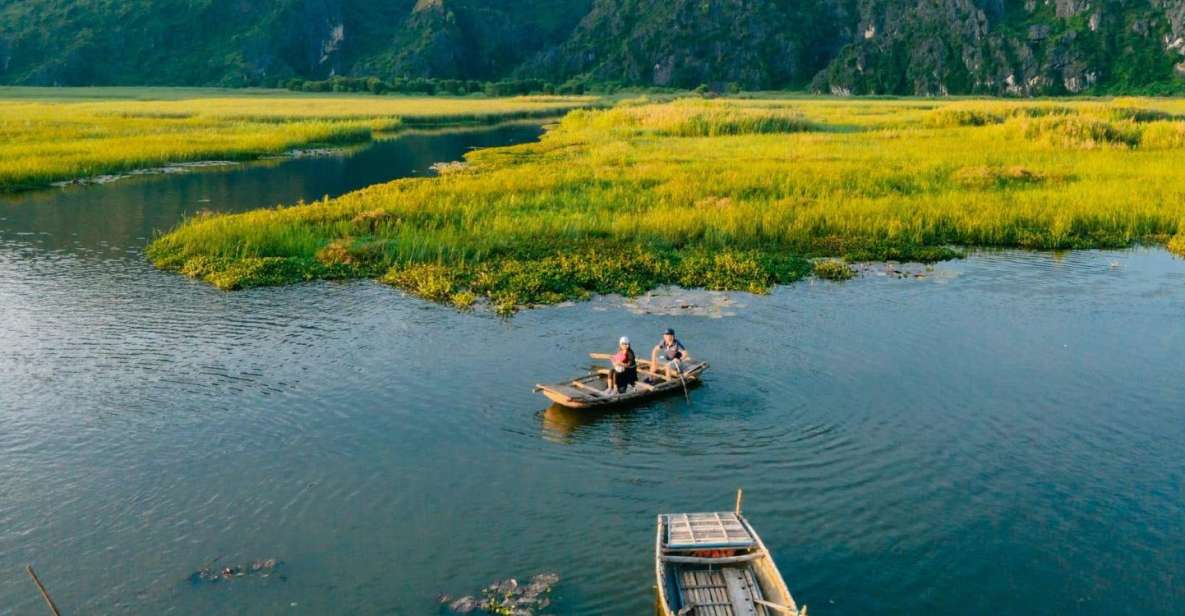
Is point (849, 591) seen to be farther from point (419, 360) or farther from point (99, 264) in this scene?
point (99, 264)

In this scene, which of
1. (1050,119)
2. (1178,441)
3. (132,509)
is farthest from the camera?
(1050,119)

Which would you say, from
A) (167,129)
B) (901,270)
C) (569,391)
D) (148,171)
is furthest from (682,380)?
(167,129)

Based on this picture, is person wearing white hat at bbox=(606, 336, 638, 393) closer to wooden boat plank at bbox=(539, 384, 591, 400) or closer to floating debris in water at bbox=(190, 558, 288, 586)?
wooden boat plank at bbox=(539, 384, 591, 400)

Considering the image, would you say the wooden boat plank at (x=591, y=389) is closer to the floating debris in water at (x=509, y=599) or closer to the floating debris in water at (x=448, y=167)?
the floating debris in water at (x=509, y=599)

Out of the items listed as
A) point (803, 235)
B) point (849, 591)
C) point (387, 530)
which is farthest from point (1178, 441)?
point (803, 235)

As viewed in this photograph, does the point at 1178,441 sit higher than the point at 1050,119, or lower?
lower

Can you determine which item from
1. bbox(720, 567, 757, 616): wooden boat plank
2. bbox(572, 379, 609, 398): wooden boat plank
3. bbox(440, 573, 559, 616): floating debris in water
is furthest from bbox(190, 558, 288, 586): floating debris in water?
bbox(572, 379, 609, 398): wooden boat plank
